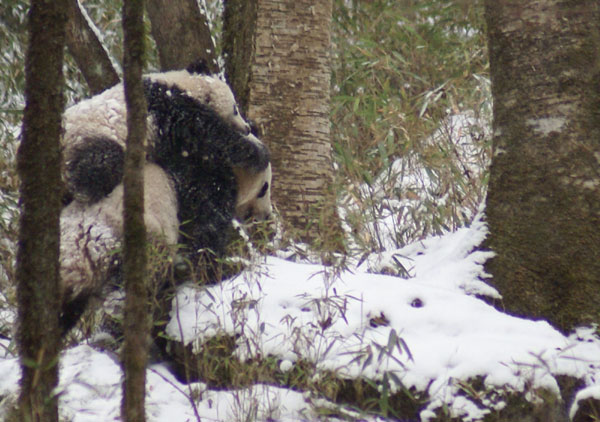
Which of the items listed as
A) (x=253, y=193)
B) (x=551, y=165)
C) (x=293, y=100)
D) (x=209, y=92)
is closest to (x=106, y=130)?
(x=209, y=92)

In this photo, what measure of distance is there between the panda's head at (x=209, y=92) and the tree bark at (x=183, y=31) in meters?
0.47

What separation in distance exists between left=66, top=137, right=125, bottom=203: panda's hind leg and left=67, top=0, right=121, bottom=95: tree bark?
43.5 inches

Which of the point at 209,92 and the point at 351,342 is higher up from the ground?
the point at 209,92

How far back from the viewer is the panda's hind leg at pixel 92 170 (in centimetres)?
269

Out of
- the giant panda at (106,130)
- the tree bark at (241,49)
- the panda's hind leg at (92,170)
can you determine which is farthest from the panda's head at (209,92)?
the tree bark at (241,49)

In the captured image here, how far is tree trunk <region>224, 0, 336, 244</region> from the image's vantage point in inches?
155

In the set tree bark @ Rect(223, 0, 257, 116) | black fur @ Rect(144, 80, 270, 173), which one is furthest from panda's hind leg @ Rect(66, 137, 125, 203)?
tree bark @ Rect(223, 0, 257, 116)

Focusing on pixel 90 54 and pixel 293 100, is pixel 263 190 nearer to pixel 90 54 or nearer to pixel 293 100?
pixel 293 100

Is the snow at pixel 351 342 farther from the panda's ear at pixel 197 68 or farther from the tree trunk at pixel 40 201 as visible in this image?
the panda's ear at pixel 197 68

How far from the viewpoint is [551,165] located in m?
2.77

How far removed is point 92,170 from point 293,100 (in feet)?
4.89

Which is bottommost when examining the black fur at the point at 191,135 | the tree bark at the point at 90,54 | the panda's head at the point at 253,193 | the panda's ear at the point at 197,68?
the panda's head at the point at 253,193

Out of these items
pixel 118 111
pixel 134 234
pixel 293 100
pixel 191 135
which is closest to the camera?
pixel 134 234

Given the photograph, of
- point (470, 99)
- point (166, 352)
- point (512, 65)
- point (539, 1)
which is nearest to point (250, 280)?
point (166, 352)
